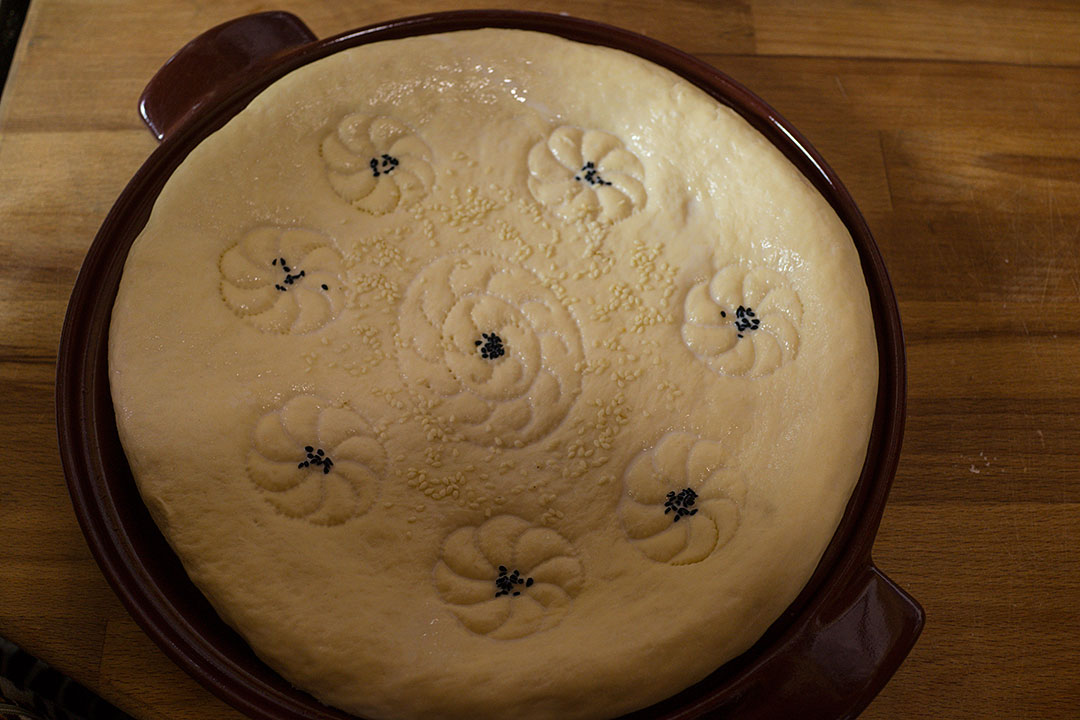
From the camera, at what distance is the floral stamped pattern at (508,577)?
0.85 m

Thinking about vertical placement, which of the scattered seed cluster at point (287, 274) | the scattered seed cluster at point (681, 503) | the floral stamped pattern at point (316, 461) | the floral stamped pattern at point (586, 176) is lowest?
the scattered seed cluster at point (681, 503)

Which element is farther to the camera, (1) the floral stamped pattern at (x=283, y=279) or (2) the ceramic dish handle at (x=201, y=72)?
(2) the ceramic dish handle at (x=201, y=72)

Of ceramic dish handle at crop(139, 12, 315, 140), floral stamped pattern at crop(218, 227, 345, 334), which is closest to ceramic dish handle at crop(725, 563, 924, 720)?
floral stamped pattern at crop(218, 227, 345, 334)

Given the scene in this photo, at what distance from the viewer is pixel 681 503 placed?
90 cm

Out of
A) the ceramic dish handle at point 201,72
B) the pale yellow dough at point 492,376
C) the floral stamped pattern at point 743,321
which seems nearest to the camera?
the pale yellow dough at point 492,376

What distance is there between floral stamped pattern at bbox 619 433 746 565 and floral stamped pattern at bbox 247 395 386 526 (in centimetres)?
28

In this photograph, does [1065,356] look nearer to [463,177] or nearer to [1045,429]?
[1045,429]

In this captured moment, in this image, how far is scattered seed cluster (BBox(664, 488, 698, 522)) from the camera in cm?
90

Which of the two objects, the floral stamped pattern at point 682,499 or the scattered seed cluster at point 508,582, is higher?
the floral stamped pattern at point 682,499

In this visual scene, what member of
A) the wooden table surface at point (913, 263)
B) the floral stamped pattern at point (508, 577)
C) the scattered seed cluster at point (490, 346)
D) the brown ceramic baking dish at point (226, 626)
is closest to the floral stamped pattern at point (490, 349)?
the scattered seed cluster at point (490, 346)

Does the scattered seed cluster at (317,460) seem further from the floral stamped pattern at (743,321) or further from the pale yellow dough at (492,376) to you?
the floral stamped pattern at (743,321)

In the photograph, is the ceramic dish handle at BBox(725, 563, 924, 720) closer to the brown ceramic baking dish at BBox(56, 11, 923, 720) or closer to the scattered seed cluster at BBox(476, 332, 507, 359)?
the brown ceramic baking dish at BBox(56, 11, 923, 720)

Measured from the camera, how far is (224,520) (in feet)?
2.77

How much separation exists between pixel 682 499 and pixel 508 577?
0.67 ft
